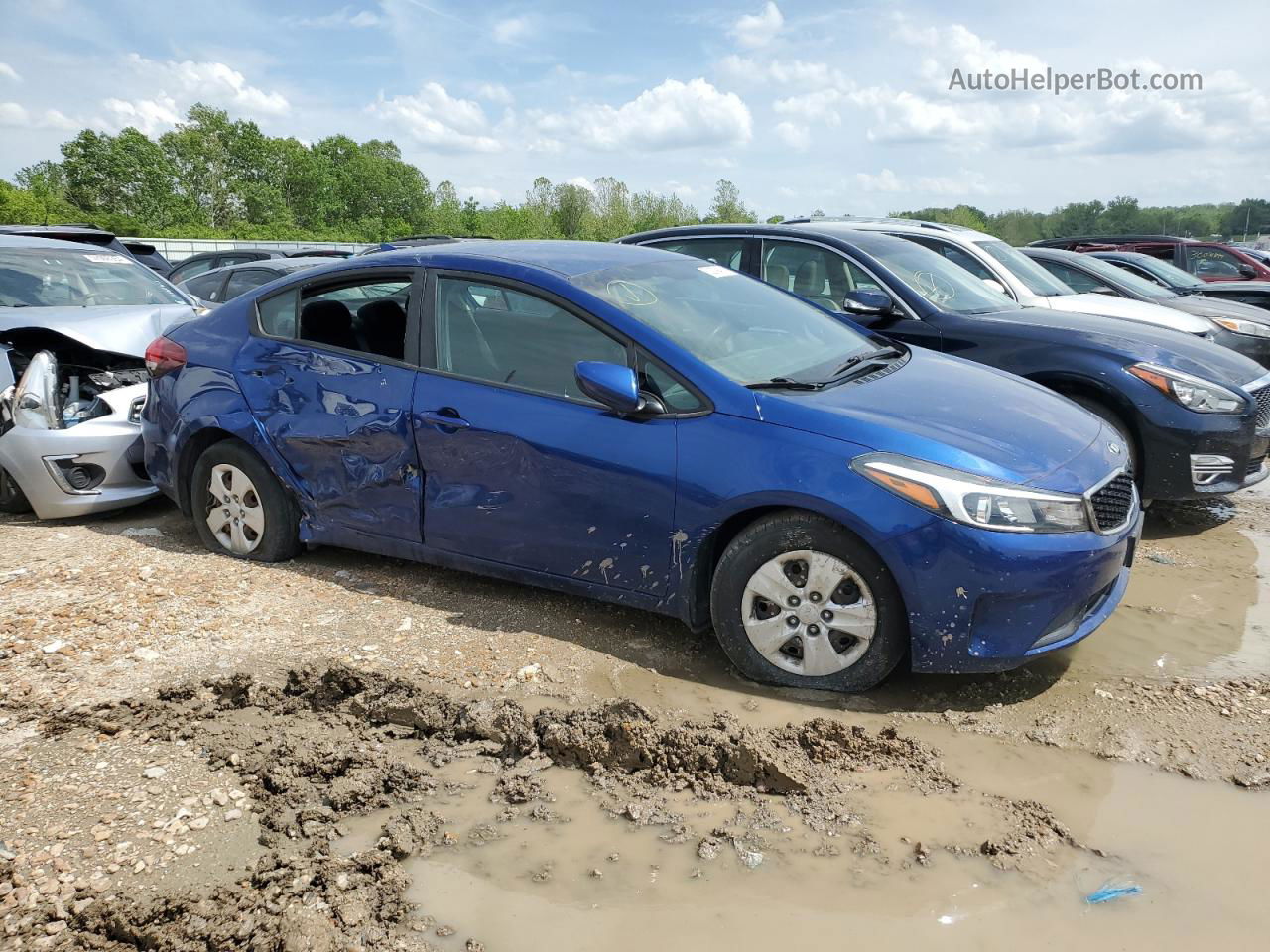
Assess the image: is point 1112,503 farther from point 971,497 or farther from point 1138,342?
point 1138,342

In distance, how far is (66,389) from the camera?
6199 mm

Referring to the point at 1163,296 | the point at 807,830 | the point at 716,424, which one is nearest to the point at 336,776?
the point at 807,830

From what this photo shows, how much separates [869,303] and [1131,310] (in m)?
3.47

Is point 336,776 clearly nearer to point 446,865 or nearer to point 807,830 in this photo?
point 446,865

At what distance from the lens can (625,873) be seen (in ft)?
8.91

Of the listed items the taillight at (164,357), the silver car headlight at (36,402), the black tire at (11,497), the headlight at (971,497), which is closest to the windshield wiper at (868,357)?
the headlight at (971,497)

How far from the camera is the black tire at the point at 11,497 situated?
20.1ft

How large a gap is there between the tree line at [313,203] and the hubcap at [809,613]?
183ft

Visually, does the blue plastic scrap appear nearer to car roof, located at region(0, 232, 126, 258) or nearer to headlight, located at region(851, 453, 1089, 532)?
headlight, located at region(851, 453, 1089, 532)

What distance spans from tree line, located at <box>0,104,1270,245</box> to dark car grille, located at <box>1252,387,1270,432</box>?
53.2 m

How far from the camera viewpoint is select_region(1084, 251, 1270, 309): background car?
12.9 metres

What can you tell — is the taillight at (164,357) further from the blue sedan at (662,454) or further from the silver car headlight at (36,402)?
the silver car headlight at (36,402)

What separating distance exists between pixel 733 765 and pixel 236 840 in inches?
59.5

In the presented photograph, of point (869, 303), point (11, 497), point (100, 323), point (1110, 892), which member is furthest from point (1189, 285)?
point (11, 497)
